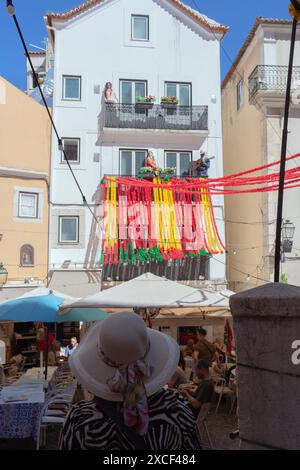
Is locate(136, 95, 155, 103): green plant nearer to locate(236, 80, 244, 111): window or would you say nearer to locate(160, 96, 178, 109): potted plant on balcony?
locate(160, 96, 178, 109): potted plant on balcony

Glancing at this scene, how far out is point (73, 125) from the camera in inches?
835

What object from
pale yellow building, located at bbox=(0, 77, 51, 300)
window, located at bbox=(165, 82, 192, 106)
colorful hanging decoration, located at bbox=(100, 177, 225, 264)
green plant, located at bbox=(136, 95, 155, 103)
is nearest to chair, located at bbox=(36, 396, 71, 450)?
pale yellow building, located at bbox=(0, 77, 51, 300)

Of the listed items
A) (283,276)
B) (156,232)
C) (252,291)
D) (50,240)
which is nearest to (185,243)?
(156,232)

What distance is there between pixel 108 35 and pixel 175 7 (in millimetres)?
3346

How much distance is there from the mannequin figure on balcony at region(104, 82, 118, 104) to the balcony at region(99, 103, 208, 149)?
20 cm

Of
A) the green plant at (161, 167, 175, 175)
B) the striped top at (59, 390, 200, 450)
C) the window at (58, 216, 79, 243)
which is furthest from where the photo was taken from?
the green plant at (161, 167, 175, 175)

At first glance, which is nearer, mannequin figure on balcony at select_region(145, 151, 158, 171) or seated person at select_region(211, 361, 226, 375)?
seated person at select_region(211, 361, 226, 375)

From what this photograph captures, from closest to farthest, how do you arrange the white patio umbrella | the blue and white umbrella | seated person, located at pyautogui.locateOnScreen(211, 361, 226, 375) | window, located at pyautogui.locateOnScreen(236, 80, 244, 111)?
the white patio umbrella → the blue and white umbrella → seated person, located at pyautogui.locateOnScreen(211, 361, 226, 375) → window, located at pyautogui.locateOnScreen(236, 80, 244, 111)

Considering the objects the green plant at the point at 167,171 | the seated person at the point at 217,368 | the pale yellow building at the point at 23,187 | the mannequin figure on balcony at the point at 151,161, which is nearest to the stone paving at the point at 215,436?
the seated person at the point at 217,368

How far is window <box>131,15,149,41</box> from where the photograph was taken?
22.6m

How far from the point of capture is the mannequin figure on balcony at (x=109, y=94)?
2105 centimetres

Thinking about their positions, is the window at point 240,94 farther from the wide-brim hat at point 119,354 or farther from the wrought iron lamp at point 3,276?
the wide-brim hat at point 119,354

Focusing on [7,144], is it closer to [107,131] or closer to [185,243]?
[107,131]

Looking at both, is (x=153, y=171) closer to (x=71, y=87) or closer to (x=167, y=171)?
(x=167, y=171)
